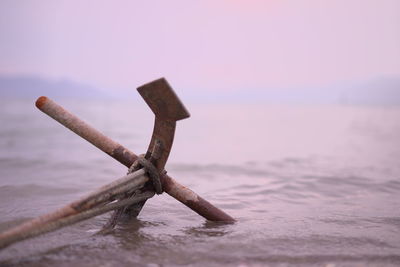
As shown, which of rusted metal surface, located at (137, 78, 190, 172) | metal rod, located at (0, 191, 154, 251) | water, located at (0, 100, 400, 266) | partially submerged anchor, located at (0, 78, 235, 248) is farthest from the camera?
water, located at (0, 100, 400, 266)

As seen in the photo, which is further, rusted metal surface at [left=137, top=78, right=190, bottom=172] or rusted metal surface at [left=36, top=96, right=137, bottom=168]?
rusted metal surface at [left=36, top=96, right=137, bottom=168]

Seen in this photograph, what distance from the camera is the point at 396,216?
15.3 feet

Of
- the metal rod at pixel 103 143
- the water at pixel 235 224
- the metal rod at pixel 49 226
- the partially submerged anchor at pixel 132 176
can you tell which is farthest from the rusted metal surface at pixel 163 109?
the water at pixel 235 224

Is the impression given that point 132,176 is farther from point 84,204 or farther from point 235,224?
point 235,224

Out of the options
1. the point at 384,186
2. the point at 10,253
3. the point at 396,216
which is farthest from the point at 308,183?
the point at 10,253

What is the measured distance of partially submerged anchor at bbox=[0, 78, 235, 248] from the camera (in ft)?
8.39

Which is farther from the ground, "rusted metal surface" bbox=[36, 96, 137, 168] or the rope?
"rusted metal surface" bbox=[36, 96, 137, 168]

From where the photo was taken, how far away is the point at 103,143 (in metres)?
3.29

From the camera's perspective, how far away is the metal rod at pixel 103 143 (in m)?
3.15

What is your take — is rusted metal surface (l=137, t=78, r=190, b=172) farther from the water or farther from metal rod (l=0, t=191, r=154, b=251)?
the water

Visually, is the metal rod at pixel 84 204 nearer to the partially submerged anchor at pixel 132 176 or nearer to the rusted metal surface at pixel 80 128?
the partially submerged anchor at pixel 132 176

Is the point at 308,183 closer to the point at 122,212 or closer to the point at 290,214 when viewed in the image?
the point at 290,214

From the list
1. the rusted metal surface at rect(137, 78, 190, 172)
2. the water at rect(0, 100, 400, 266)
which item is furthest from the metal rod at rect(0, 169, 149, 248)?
the water at rect(0, 100, 400, 266)

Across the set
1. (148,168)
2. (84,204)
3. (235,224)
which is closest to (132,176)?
(148,168)
